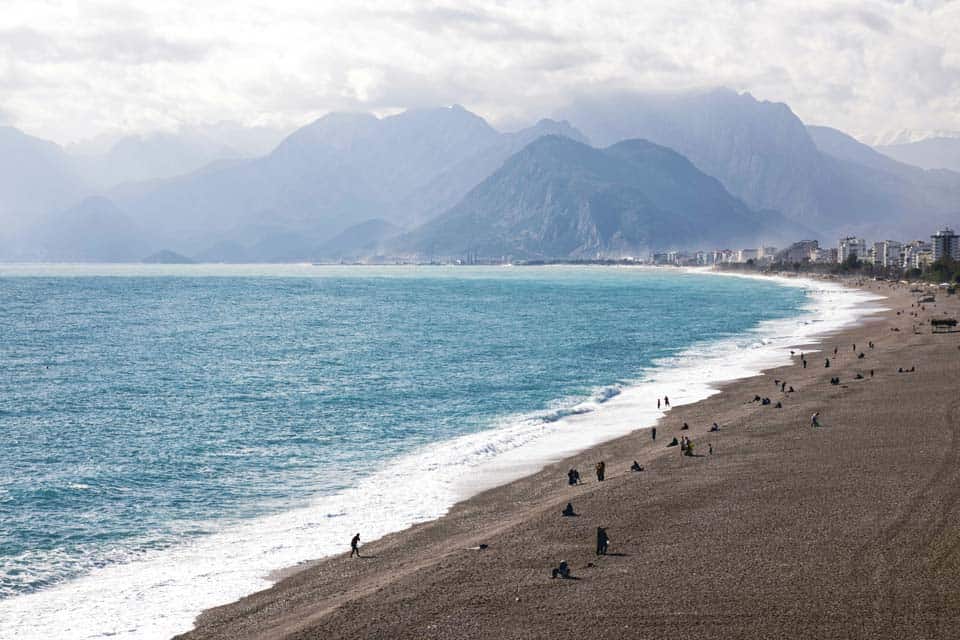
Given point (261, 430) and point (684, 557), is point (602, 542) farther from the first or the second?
point (261, 430)

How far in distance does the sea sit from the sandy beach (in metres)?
2.70

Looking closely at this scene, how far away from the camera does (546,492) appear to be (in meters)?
34.8

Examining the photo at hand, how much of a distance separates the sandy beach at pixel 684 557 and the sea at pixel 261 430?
8.87ft

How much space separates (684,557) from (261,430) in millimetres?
30618

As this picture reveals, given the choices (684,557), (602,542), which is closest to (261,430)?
(602,542)

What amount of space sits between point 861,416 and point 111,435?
4069 cm

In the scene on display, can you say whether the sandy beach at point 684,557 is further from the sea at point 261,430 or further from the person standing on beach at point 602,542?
the sea at point 261,430

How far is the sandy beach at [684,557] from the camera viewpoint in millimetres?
20938

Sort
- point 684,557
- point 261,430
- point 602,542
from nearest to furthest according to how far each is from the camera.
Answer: point 684,557 → point 602,542 → point 261,430

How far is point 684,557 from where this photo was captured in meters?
25.2

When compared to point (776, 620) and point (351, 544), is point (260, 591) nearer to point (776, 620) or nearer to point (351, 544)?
point (351, 544)

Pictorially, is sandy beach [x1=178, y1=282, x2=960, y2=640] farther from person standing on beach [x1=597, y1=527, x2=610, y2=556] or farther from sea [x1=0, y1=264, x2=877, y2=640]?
sea [x1=0, y1=264, x2=877, y2=640]

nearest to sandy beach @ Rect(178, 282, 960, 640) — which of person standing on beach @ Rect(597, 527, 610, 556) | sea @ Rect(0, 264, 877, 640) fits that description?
person standing on beach @ Rect(597, 527, 610, 556)

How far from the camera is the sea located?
27.4m
